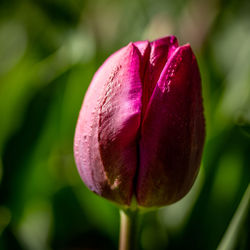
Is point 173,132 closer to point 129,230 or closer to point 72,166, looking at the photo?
point 129,230

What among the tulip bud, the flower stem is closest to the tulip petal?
the tulip bud

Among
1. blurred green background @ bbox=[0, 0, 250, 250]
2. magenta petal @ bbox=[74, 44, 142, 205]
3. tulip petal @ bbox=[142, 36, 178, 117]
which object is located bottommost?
blurred green background @ bbox=[0, 0, 250, 250]

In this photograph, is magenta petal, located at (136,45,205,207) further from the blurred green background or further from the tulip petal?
the blurred green background

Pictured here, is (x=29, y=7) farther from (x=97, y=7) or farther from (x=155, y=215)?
(x=155, y=215)

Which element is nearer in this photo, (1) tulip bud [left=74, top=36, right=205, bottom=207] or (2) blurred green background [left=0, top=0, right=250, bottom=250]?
(1) tulip bud [left=74, top=36, right=205, bottom=207]

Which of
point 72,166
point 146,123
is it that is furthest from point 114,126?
point 72,166

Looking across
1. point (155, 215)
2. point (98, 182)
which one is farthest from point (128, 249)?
point (155, 215)

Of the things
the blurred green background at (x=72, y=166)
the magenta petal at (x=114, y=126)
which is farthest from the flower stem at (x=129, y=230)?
the blurred green background at (x=72, y=166)

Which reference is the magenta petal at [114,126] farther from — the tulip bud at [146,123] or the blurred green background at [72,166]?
the blurred green background at [72,166]
